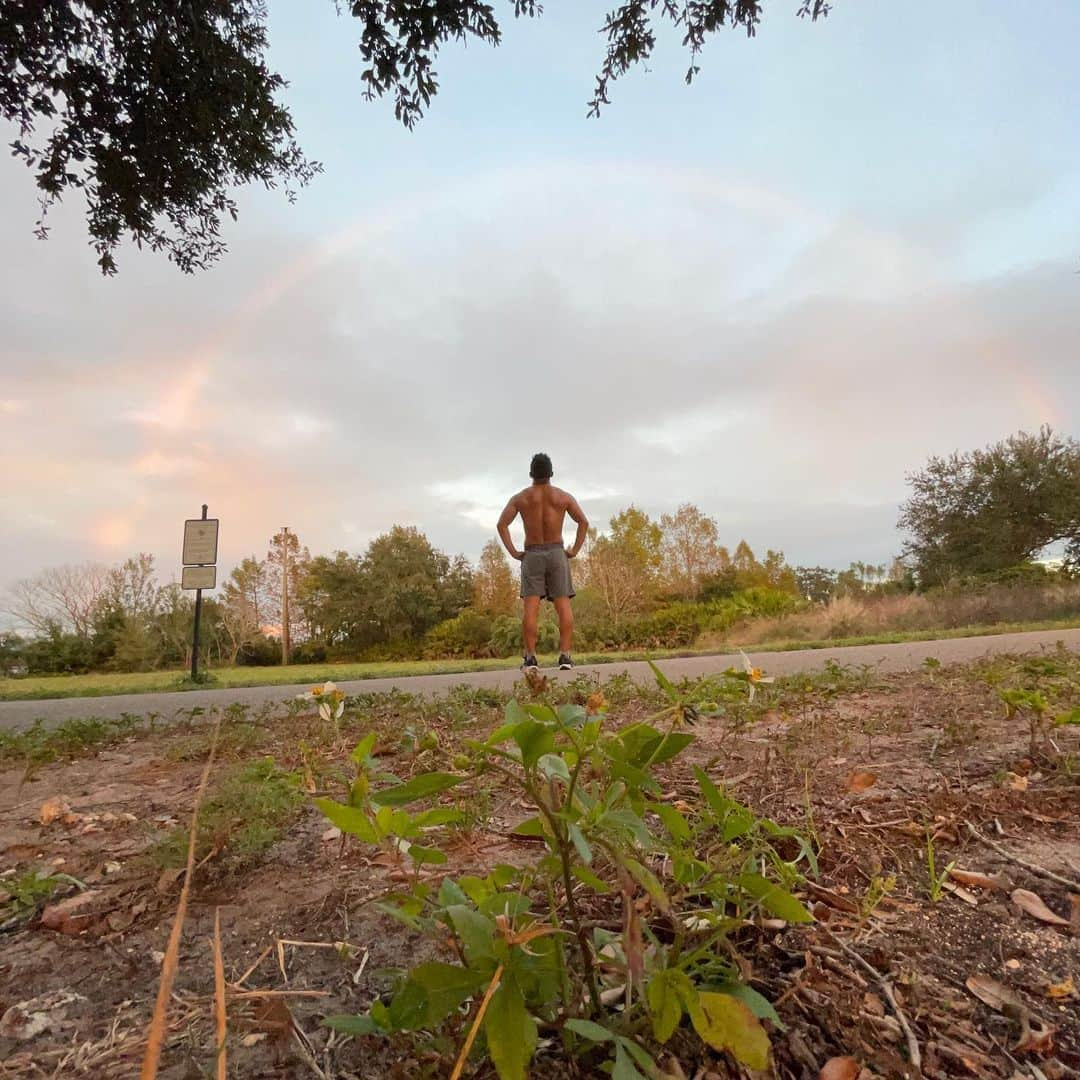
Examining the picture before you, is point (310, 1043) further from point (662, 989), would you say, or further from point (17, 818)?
point (17, 818)

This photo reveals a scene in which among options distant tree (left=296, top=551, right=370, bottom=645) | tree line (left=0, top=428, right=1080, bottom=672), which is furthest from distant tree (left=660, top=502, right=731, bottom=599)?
distant tree (left=296, top=551, right=370, bottom=645)

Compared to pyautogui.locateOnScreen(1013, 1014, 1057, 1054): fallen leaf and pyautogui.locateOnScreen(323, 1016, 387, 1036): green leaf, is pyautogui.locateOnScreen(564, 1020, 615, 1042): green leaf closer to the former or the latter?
pyautogui.locateOnScreen(323, 1016, 387, 1036): green leaf

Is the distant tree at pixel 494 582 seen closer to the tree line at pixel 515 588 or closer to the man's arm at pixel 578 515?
the tree line at pixel 515 588

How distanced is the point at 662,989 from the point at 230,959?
80 cm

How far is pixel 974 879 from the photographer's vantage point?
1.29 metres

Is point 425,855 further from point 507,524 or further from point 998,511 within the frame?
point 998,511

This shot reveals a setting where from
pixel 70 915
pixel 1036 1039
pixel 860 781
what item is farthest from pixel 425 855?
pixel 860 781

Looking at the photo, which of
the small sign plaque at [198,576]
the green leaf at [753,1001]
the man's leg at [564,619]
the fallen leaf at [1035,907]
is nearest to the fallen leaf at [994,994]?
the fallen leaf at [1035,907]

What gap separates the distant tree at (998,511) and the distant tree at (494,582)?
49.2ft

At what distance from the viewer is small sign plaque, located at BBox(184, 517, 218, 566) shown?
479 inches

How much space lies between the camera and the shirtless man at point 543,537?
7.50 metres

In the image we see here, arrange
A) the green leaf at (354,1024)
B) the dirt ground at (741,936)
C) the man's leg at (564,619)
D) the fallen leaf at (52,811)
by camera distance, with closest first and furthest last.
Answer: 1. the green leaf at (354,1024)
2. the dirt ground at (741,936)
3. the fallen leaf at (52,811)
4. the man's leg at (564,619)

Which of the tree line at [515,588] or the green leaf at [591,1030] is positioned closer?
the green leaf at [591,1030]

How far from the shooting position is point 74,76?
5.71 metres
